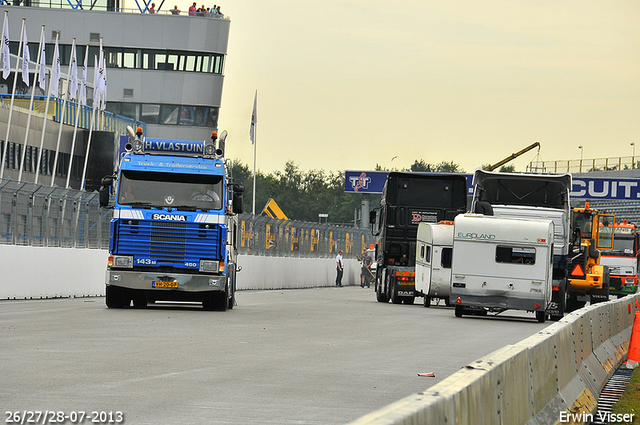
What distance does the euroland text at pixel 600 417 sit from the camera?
8852mm

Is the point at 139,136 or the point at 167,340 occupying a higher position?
the point at 139,136

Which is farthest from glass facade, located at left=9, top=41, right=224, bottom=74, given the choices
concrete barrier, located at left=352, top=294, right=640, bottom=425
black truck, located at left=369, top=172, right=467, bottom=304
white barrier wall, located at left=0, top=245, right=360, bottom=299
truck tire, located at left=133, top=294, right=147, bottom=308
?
concrete barrier, located at left=352, top=294, right=640, bottom=425

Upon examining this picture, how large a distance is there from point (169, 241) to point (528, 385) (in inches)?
609

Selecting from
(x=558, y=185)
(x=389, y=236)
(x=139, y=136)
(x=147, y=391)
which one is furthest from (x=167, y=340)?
(x=389, y=236)

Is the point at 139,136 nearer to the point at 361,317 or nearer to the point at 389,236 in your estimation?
the point at 361,317

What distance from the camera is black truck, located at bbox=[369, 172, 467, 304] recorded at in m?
33.1

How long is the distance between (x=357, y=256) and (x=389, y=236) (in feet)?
96.1

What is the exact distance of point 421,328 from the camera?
2045 centimetres

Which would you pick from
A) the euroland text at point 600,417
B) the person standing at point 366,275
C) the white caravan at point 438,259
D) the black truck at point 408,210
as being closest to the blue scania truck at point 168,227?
the white caravan at point 438,259

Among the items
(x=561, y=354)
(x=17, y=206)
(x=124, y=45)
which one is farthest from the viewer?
(x=124, y=45)

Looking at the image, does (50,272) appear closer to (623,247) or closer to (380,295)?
(380,295)

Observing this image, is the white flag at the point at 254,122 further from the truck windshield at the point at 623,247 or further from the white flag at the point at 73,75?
the truck windshield at the point at 623,247

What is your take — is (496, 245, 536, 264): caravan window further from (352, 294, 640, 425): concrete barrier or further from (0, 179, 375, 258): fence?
(0, 179, 375, 258): fence

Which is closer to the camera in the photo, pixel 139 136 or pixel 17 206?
pixel 139 136
